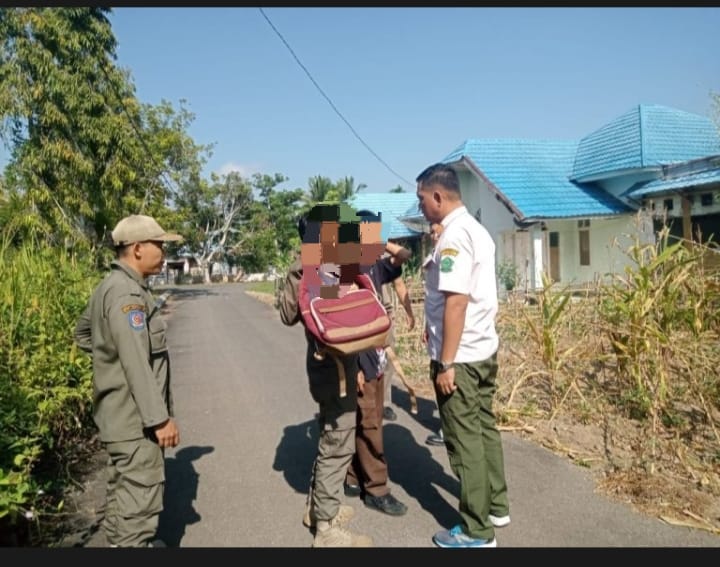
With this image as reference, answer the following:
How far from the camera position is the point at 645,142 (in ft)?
51.1

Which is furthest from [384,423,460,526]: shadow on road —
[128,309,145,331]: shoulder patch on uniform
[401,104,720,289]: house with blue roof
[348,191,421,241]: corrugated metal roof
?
[348,191,421,241]: corrugated metal roof

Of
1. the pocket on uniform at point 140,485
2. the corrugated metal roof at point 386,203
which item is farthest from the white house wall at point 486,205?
the pocket on uniform at point 140,485

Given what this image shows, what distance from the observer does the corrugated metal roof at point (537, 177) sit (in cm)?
1573

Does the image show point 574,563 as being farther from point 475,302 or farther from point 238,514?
point 238,514

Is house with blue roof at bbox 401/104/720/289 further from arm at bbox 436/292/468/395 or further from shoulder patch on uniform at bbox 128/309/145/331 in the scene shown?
shoulder patch on uniform at bbox 128/309/145/331

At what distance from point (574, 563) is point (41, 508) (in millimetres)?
3122

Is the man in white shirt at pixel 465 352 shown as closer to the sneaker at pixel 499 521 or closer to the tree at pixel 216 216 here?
the sneaker at pixel 499 521

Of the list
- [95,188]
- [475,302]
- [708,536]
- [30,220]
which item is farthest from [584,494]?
[95,188]

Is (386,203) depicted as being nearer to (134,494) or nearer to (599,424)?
(599,424)

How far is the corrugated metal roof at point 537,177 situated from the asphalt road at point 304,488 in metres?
10.6

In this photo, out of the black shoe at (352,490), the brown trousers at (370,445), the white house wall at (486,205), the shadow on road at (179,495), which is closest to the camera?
the shadow on road at (179,495)

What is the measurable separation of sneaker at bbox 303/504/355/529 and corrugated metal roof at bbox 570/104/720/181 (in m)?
14.4

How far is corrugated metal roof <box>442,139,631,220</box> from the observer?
15.7m

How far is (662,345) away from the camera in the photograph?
15.4ft
